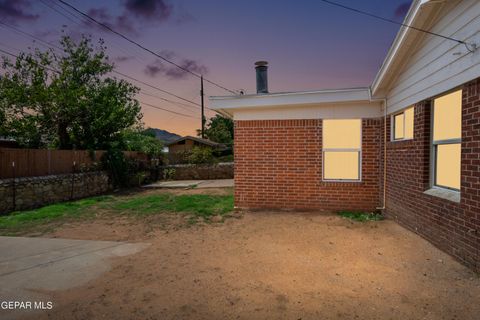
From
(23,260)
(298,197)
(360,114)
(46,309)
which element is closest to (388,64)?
(360,114)

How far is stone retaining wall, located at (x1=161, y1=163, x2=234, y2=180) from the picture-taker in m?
20.2

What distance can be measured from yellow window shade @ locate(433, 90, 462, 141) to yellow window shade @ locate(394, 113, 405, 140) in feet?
4.32

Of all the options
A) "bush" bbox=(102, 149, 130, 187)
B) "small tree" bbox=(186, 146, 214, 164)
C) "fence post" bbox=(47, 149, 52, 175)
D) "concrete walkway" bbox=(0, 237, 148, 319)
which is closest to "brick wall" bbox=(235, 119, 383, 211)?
"concrete walkway" bbox=(0, 237, 148, 319)

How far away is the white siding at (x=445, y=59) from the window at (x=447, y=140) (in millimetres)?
224

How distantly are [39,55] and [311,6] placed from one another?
15.4 meters

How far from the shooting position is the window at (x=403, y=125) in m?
5.99

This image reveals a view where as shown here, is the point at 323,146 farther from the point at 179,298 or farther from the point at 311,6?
the point at 179,298

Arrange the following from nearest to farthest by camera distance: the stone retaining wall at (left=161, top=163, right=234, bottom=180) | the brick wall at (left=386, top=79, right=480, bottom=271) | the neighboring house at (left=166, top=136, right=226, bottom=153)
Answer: the brick wall at (left=386, top=79, right=480, bottom=271) → the stone retaining wall at (left=161, top=163, right=234, bottom=180) → the neighboring house at (left=166, top=136, right=226, bottom=153)

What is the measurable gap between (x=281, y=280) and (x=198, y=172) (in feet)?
55.1

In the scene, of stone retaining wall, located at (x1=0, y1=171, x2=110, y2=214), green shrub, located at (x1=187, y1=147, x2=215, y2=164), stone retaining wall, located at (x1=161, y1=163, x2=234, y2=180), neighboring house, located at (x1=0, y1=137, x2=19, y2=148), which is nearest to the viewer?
stone retaining wall, located at (x1=0, y1=171, x2=110, y2=214)

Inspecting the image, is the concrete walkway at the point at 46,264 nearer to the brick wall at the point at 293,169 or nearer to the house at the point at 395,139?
the brick wall at the point at 293,169

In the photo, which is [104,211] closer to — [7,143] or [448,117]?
[448,117]

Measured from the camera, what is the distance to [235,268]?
13.9ft

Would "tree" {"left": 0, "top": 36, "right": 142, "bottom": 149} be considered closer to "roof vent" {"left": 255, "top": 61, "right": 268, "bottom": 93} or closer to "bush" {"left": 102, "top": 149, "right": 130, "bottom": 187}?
"bush" {"left": 102, "top": 149, "right": 130, "bottom": 187}
